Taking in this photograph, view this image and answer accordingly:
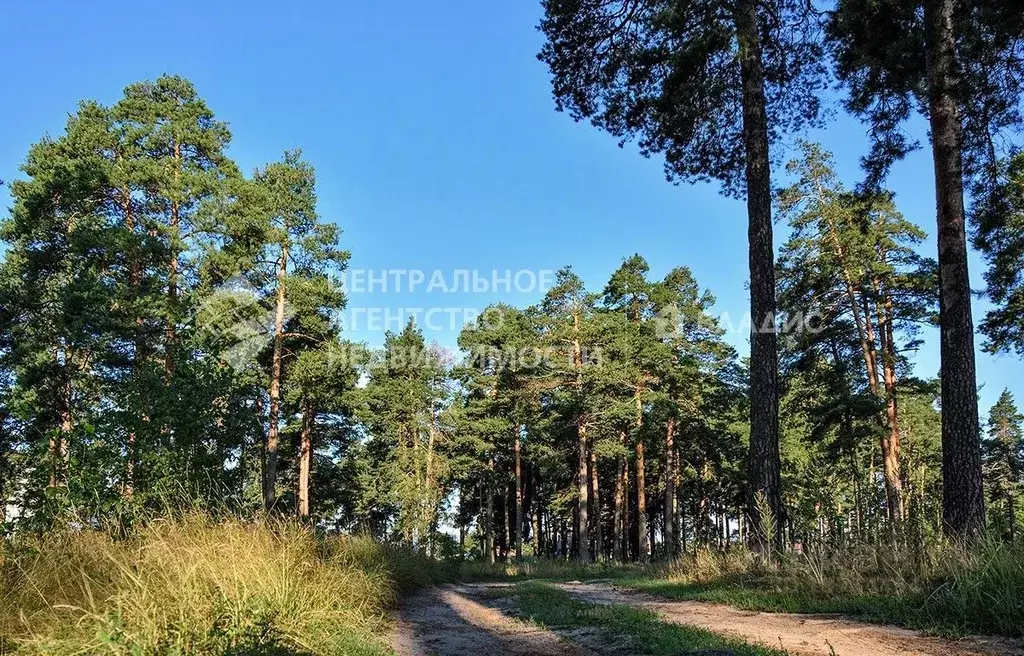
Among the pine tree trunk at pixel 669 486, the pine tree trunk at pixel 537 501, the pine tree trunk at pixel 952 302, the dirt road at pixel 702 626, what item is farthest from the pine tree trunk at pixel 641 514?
the dirt road at pixel 702 626

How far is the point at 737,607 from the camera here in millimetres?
6562

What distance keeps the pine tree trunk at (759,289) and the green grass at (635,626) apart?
367cm

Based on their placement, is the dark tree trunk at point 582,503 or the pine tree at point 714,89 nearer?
the pine tree at point 714,89

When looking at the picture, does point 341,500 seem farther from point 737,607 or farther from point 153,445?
point 737,607

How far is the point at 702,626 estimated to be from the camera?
5172 mm

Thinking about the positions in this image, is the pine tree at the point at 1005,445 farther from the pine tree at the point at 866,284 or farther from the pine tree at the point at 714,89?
the pine tree at the point at 714,89

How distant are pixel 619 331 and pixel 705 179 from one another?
15.6m

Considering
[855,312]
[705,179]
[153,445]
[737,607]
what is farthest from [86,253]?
[855,312]

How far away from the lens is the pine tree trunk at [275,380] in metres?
20.1

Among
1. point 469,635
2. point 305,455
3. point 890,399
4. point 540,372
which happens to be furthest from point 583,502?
point 469,635

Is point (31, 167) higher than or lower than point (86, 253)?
higher

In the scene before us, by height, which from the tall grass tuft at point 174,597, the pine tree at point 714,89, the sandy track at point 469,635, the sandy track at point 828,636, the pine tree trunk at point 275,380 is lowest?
the sandy track at point 469,635

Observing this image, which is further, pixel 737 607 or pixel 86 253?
pixel 86 253

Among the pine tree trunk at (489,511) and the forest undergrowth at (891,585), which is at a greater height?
the forest undergrowth at (891,585)
